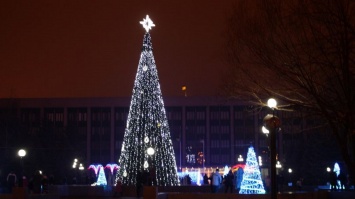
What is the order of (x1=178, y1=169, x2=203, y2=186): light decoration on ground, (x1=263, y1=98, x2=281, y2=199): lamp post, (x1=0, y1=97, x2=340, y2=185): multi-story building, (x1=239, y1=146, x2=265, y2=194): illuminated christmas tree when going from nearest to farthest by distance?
1. (x1=263, y1=98, x2=281, y2=199): lamp post
2. (x1=239, y1=146, x2=265, y2=194): illuminated christmas tree
3. (x1=178, y1=169, x2=203, y2=186): light decoration on ground
4. (x1=0, y1=97, x2=340, y2=185): multi-story building

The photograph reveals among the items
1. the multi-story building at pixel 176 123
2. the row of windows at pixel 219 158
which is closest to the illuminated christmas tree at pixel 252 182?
the multi-story building at pixel 176 123

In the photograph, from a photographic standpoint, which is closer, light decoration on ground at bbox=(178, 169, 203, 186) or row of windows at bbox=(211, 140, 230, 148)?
light decoration on ground at bbox=(178, 169, 203, 186)

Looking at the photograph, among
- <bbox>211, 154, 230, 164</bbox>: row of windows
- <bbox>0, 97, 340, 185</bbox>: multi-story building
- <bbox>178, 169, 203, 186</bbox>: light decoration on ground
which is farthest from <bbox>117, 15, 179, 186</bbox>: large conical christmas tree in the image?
<bbox>211, 154, 230, 164</bbox>: row of windows

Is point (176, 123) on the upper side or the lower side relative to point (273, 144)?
upper

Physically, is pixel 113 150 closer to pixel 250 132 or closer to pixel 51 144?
pixel 250 132

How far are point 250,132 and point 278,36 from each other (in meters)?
94.3

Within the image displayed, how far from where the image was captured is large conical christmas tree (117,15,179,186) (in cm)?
4872

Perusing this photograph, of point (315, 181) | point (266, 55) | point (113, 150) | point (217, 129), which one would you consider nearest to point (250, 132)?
point (217, 129)

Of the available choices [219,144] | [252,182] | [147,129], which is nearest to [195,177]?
[219,144]

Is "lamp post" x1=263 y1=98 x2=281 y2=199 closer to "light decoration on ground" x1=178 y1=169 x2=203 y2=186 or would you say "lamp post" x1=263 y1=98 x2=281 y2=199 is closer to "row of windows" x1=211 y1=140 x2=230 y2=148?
"light decoration on ground" x1=178 y1=169 x2=203 y2=186

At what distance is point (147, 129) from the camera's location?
49562 mm

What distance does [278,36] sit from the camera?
2502cm

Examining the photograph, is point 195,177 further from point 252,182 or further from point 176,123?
point 252,182

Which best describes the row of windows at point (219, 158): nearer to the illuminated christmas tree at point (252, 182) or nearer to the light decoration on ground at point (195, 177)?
the light decoration on ground at point (195, 177)
